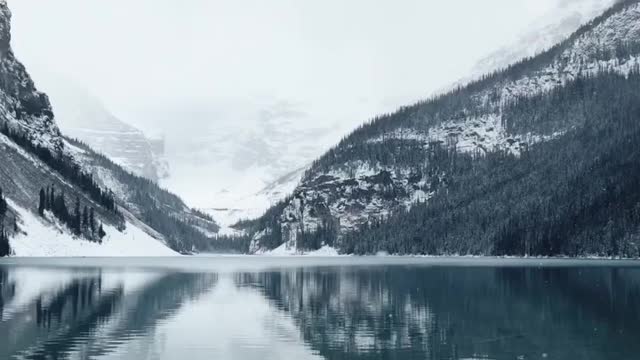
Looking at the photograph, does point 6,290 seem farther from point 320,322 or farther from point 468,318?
point 468,318

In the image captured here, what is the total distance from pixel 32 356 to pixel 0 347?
13.3ft

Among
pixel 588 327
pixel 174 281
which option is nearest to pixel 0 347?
pixel 588 327

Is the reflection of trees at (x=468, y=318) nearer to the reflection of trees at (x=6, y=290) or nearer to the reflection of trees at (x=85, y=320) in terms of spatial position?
the reflection of trees at (x=85, y=320)

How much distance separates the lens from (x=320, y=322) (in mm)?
66625

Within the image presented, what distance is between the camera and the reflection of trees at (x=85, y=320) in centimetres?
5012

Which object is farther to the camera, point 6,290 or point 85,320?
point 6,290

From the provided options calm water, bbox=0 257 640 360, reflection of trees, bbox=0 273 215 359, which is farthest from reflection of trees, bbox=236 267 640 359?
reflection of trees, bbox=0 273 215 359

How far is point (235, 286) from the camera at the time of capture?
114 metres

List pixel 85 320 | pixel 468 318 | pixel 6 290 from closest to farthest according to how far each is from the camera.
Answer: pixel 85 320 → pixel 468 318 → pixel 6 290

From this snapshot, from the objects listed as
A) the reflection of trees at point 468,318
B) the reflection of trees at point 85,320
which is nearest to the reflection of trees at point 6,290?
the reflection of trees at point 85,320

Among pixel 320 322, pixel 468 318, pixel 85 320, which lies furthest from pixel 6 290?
pixel 468 318

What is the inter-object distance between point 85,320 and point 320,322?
19.2m

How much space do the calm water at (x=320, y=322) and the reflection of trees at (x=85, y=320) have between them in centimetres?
10

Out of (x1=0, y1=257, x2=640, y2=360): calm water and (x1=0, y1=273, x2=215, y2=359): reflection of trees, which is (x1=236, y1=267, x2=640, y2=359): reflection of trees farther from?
(x1=0, y1=273, x2=215, y2=359): reflection of trees
